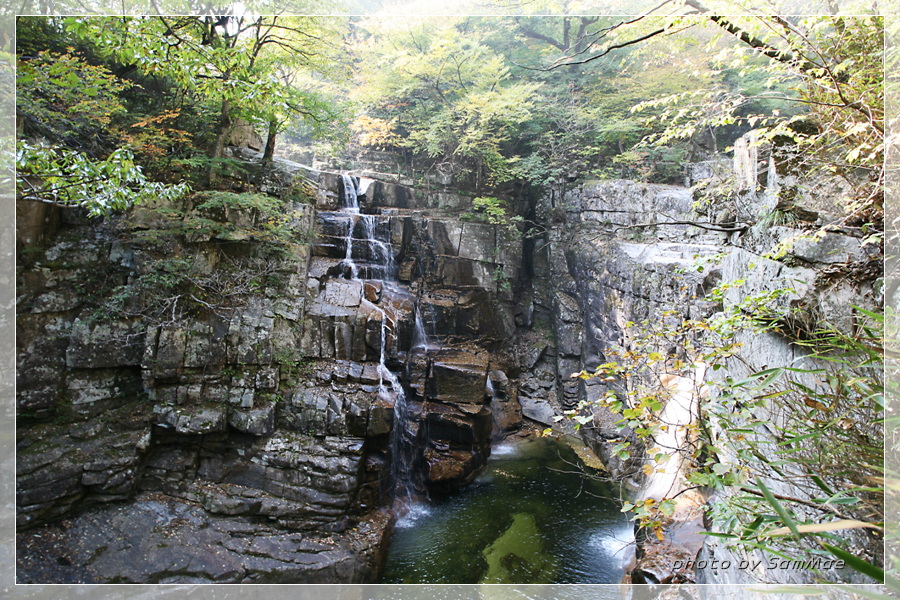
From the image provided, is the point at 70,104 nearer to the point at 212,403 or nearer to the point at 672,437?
the point at 212,403

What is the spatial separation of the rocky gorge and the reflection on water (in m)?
0.45

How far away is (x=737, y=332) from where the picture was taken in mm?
2869

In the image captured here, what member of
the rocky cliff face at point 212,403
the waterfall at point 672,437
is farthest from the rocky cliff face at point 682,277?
the rocky cliff face at point 212,403

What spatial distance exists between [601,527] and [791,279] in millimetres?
5821

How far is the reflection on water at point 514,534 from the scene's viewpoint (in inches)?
219

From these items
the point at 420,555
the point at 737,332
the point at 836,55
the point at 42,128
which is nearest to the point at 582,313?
the point at 420,555

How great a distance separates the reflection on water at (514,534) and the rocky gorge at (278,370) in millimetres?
448

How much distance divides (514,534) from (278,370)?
190 inches

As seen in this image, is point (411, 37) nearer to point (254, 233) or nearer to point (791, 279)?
point (254, 233)

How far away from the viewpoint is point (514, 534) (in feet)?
20.9

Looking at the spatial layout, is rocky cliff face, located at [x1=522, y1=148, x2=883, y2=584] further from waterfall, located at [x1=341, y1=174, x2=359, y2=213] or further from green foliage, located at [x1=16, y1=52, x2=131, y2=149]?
green foliage, located at [x1=16, y1=52, x2=131, y2=149]

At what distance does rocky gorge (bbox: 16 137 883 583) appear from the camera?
4.18 meters

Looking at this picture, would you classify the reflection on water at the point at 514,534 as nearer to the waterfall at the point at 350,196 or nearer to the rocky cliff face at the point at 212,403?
the rocky cliff face at the point at 212,403

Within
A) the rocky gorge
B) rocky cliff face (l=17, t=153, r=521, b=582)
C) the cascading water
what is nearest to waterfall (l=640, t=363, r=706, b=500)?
the rocky gorge
